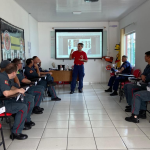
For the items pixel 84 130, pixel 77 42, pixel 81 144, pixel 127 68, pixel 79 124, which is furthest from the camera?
pixel 77 42

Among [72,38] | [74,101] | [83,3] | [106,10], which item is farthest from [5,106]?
[72,38]

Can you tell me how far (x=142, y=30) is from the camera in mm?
5152

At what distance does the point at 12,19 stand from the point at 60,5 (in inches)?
54.6

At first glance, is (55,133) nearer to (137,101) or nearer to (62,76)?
(137,101)

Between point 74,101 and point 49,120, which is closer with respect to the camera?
point 49,120

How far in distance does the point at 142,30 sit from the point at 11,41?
346cm

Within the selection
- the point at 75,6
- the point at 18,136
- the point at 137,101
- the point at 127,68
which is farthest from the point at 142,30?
the point at 18,136

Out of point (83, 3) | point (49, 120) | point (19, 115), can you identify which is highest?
point (83, 3)

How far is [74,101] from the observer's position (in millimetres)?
5121

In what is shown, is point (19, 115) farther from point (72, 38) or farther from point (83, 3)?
point (72, 38)

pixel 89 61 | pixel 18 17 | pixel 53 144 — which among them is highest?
pixel 18 17

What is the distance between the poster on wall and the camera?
3951mm

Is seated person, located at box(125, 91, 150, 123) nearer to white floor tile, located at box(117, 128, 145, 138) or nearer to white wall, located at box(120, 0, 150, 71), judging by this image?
white floor tile, located at box(117, 128, 145, 138)

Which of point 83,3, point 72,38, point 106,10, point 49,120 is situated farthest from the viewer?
point 72,38
